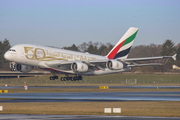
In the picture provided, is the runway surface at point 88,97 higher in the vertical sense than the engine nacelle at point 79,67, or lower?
lower

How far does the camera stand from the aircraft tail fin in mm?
71188

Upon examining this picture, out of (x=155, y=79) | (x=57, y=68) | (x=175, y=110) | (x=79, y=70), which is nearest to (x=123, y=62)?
(x=79, y=70)

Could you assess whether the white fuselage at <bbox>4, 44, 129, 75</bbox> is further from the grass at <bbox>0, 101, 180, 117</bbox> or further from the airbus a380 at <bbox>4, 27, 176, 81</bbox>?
the grass at <bbox>0, 101, 180, 117</bbox>

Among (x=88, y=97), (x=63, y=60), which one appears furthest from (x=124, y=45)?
(x=88, y=97)

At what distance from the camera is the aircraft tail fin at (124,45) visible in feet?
234

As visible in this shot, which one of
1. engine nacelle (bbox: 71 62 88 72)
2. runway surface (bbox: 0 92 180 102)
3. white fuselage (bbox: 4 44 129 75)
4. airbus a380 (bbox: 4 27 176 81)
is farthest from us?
engine nacelle (bbox: 71 62 88 72)

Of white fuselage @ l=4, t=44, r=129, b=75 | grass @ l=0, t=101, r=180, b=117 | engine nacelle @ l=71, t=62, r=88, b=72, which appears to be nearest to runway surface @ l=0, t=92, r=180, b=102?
grass @ l=0, t=101, r=180, b=117

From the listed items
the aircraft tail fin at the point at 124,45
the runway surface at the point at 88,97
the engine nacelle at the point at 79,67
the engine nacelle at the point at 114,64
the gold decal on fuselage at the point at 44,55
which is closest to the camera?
the runway surface at the point at 88,97

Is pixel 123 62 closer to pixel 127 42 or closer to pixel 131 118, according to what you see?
pixel 127 42

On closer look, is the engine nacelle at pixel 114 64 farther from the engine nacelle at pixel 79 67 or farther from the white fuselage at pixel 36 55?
the white fuselage at pixel 36 55

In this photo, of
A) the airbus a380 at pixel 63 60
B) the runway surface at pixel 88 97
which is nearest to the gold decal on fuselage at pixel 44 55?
the airbus a380 at pixel 63 60

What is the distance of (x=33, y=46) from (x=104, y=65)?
58.1ft

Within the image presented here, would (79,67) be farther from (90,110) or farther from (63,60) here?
(90,110)

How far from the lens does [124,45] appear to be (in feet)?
237
